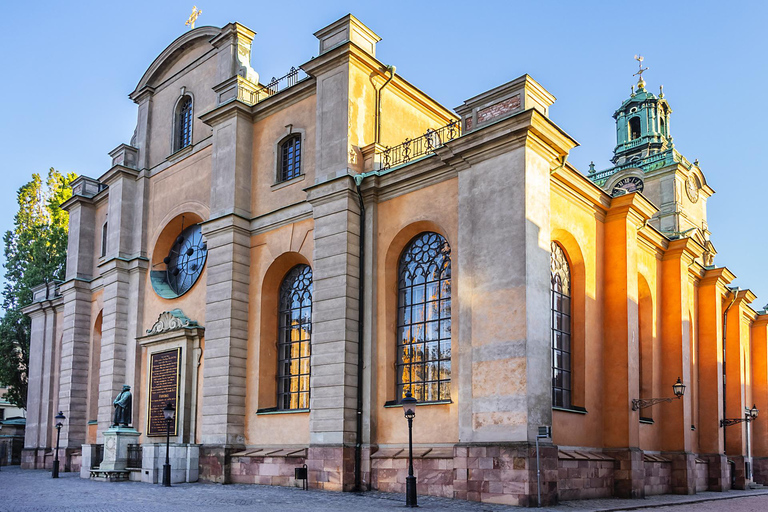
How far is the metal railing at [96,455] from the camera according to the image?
2694 centimetres

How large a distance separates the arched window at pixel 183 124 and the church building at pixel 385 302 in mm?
159

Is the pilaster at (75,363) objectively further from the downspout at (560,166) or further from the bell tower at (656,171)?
the bell tower at (656,171)

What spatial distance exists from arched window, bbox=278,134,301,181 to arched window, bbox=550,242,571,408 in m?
8.42

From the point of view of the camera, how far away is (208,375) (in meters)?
23.3

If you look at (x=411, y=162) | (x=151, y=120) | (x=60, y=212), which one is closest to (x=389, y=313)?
(x=411, y=162)

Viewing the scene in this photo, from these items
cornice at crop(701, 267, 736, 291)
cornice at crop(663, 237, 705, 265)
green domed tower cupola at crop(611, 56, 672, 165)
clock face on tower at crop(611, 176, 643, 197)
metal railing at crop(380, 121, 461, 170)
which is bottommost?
cornice at crop(701, 267, 736, 291)

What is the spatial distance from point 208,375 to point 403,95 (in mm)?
10748

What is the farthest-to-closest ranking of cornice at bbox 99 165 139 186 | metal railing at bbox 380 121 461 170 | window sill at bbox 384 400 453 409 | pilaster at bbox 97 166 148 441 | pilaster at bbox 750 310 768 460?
pilaster at bbox 750 310 768 460 < cornice at bbox 99 165 139 186 < pilaster at bbox 97 166 148 441 < metal railing at bbox 380 121 461 170 < window sill at bbox 384 400 453 409

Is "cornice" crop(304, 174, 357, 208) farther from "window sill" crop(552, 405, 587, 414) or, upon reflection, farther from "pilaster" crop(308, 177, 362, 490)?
"window sill" crop(552, 405, 587, 414)

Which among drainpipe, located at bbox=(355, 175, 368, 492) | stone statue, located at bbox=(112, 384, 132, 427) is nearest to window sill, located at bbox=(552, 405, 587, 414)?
drainpipe, located at bbox=(355, 175, 368, 492)

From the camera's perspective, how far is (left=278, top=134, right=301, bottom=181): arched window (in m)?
23.6

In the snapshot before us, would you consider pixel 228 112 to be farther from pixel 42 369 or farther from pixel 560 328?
pixel 42 369

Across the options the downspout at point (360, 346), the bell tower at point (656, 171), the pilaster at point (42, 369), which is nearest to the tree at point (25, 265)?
the pilaster at point (42, 369)

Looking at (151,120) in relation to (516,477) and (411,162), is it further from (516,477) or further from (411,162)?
(516,477)
